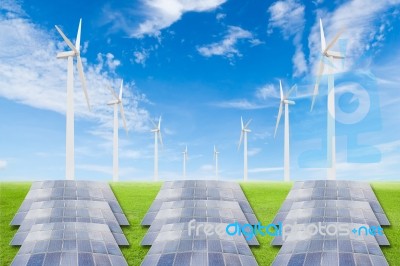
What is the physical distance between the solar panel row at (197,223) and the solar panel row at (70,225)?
3136 millimetres

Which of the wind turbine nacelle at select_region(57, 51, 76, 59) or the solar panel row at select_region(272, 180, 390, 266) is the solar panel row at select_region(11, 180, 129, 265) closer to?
the solar panel row at select_region(272, 180, 390, 266)

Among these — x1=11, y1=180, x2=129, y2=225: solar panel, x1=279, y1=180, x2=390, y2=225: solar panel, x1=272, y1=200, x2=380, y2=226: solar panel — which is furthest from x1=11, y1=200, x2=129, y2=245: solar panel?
x1=279, y1=180, x2=390, y2=225: solar panel

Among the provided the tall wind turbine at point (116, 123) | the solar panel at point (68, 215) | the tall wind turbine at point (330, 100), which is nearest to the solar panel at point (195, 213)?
the solar panel at point (68, 215)

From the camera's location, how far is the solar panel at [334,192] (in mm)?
41812

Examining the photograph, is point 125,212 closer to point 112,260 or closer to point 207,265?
point 112,260

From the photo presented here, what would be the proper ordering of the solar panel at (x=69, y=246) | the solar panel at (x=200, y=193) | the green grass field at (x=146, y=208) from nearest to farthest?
1. the solar panel at (x=69, y=246)
2. the green grass field at (x=146, y=208)
3. the solar panel at (x=200, y=193)

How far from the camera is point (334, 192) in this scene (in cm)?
4178

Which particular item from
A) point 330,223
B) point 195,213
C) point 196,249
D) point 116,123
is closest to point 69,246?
point 196,249

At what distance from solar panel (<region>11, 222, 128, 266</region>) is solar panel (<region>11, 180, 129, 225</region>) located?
4.08 metres

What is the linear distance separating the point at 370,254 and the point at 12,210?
33.7 meters

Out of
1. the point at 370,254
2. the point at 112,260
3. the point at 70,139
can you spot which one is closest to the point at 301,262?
the point at 370,254

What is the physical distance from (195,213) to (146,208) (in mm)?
11224

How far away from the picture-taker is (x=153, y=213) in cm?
4522

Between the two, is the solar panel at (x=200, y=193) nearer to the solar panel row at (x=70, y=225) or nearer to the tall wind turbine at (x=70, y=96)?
the solar panel row at (x=70, y=225)
